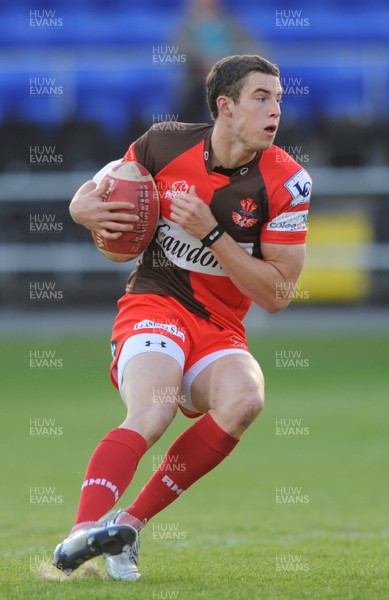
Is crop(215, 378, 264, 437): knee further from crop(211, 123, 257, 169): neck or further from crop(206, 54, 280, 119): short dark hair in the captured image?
crop(206, 54, 280, 119): short dark hair

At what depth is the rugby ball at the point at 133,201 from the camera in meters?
5.49

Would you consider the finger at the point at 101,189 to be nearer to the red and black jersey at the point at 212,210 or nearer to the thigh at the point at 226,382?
the red and black jersey at the point at 212,210

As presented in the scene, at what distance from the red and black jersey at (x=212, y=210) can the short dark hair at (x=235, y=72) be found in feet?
1.00

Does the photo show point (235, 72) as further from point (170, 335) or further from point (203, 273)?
point (170, 335)

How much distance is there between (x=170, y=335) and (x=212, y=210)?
65 cm

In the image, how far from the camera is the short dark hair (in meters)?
5.41

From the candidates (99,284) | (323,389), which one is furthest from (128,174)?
(99,284)

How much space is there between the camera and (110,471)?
4.94 metres

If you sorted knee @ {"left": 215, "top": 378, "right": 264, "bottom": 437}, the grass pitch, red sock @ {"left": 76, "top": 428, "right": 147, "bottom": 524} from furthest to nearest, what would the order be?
knee @ {"left": 215, "top": 378, "right": 264, "bottom": 437}
the grass pitch
red sock @ {"left": 76, "top": 428, "right": 147, "bottom": 524}

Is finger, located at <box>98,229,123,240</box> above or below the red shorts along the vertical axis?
above

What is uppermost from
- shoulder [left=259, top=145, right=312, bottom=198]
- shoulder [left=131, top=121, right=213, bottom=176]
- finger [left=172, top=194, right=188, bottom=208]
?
shoulder [left=131, top=121, right=213, bottom=176]

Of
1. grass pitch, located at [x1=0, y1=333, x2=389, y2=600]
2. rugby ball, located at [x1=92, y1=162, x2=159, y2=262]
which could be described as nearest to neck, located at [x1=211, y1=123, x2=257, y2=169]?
rugby ball, located at [x1=92, y1=162, x2=159, y2=262]

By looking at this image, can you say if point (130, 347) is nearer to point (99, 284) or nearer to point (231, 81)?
point (231, 81)

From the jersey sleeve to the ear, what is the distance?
0.36 m
